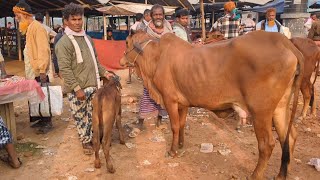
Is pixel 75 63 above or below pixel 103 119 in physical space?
above

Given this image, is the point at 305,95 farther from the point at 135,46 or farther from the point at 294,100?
the point at 135,46

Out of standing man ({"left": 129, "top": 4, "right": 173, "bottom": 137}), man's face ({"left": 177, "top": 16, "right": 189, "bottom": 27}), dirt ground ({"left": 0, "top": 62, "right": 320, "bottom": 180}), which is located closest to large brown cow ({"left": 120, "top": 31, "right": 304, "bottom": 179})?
dirt ground ({"left": 0, "top": 62, "right": 320, "bottom": 180})

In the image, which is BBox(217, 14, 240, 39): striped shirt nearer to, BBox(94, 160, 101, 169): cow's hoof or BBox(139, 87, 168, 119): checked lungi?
BBox(139, 87, 168, 119): checked lungi

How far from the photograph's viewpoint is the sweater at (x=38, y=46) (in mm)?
4871

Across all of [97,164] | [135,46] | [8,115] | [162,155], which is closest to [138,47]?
[135,46]

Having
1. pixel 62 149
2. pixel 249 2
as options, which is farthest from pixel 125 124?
pixel 249 2

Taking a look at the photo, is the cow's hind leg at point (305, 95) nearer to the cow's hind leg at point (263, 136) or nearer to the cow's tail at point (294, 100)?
the cow's tail at point (294, 100)

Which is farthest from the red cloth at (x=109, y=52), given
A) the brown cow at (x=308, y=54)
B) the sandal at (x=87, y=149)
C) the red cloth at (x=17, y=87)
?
the brown cow at (x=308, y=54)

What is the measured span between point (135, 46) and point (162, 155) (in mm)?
1629

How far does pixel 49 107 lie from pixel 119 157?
1.54 meters

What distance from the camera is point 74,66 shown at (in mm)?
4055

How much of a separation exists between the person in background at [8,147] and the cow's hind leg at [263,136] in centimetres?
303

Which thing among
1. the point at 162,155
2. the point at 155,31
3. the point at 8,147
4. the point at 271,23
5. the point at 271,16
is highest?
the point at 271,16

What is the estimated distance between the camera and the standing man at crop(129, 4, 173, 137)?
491 cm
